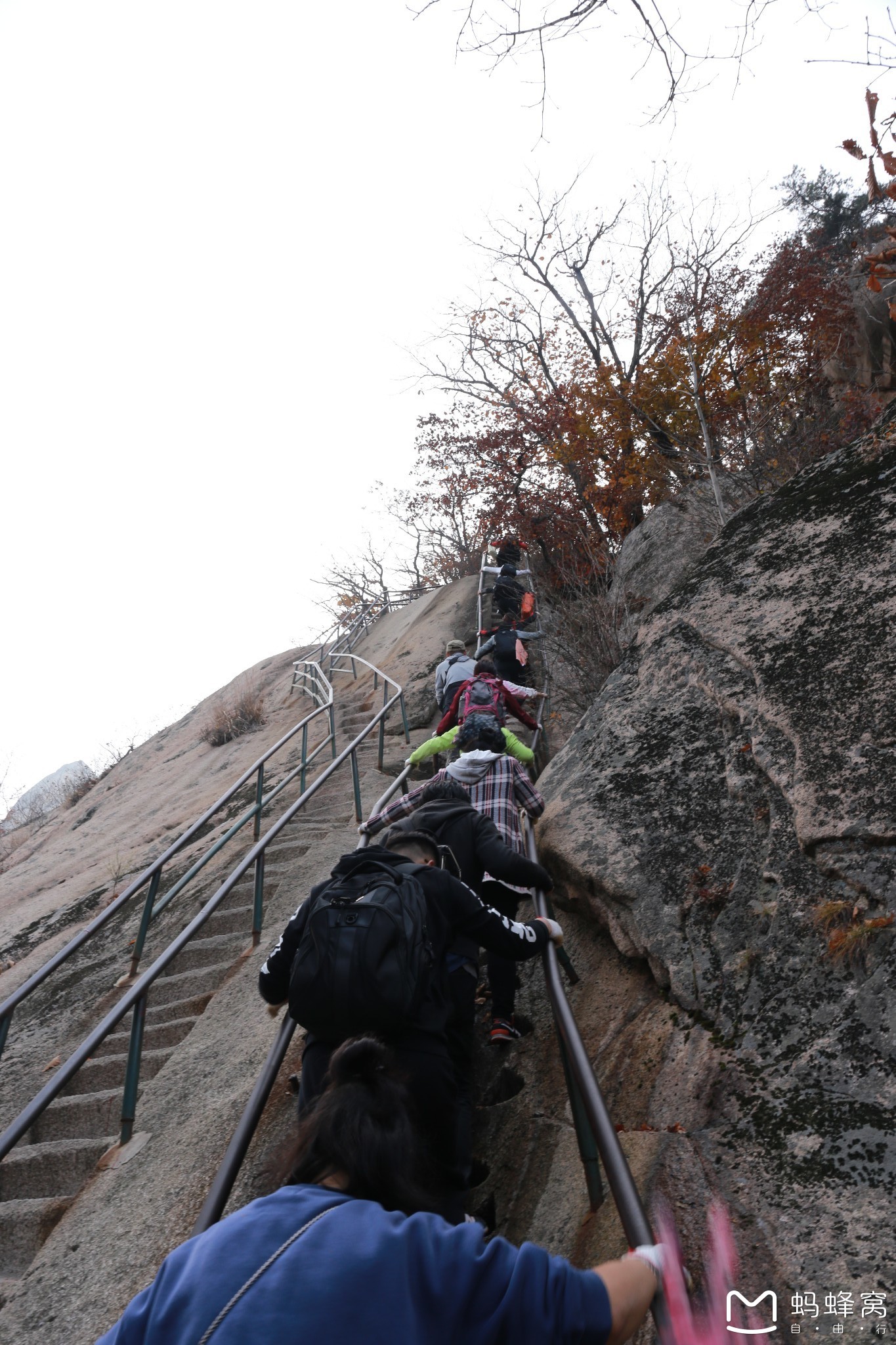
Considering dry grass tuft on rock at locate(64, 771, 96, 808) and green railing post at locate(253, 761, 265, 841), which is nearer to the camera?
green railing post at locate(253, 761, 265, 841)

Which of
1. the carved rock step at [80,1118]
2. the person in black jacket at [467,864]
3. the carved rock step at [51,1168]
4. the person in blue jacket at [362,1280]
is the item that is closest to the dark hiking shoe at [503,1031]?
the person in black jacket at [467,864]

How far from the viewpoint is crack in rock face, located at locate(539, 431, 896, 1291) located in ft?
7.23

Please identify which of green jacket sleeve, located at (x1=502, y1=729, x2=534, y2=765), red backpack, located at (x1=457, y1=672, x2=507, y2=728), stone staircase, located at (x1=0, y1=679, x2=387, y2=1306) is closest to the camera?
stone staircase, located at (x1=0, y1=679, x2=387, y2=1306)

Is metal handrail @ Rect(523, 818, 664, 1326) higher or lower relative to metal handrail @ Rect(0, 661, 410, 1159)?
lower

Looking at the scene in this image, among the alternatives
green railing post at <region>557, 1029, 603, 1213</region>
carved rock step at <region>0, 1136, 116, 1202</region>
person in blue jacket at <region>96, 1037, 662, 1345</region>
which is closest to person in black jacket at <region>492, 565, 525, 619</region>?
carved rock step at <region>0, 1136, 116, 1202</region>

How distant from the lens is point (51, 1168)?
4.06 m

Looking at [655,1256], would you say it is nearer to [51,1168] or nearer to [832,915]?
[832,915]

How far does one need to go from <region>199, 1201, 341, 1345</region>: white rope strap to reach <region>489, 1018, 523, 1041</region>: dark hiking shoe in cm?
261

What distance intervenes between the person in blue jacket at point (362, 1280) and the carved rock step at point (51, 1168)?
345 centimetres

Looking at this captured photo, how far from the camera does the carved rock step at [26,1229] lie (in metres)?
3.59

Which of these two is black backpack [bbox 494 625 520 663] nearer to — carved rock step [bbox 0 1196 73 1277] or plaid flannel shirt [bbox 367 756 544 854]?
plaid flannel shirt [bbox 367 756 544 854]

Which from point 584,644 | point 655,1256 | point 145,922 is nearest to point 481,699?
point 584,644

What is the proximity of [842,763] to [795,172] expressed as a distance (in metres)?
30.4

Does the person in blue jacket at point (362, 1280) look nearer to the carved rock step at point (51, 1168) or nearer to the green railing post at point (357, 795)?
the carved rock step at point (51, 1168)
